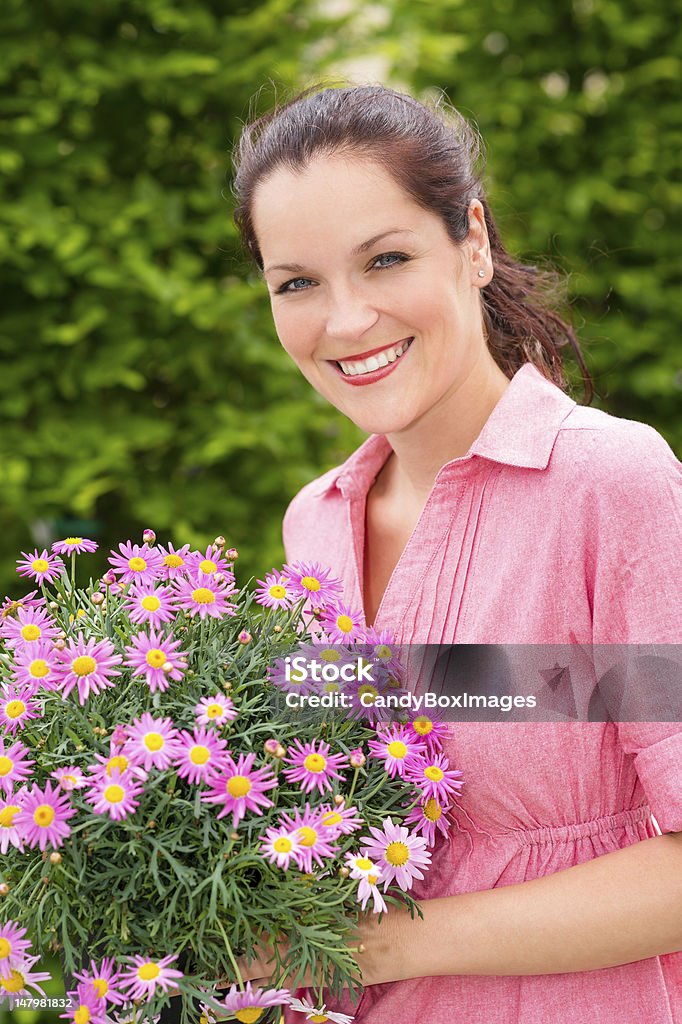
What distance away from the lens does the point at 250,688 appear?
131 centimetres

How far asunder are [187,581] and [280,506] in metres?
1.66

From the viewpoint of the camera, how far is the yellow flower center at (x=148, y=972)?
1.16 metres

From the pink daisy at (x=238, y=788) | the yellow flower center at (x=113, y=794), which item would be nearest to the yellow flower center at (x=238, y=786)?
the pink daisy at (x=238, y=788)

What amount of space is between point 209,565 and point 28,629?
23cm

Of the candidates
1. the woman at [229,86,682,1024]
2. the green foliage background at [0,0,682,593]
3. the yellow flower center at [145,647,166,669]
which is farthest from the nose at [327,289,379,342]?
the green foliage background at [0,0,682,593]

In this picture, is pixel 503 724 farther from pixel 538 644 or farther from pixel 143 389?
pixel 143 389

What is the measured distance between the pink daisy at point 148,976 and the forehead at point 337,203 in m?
0.90

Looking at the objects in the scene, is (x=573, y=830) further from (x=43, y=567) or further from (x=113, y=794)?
(x=43, y=567)

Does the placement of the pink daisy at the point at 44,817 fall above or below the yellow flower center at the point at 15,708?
below

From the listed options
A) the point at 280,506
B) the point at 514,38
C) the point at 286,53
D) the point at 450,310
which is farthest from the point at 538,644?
the point at 514,38

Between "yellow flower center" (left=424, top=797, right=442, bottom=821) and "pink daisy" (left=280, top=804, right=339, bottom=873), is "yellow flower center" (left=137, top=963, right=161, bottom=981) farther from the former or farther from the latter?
"yellow flower center" (left=424, top=797, right=442, bottom=821)

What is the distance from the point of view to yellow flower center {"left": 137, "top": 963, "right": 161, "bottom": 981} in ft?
3.81

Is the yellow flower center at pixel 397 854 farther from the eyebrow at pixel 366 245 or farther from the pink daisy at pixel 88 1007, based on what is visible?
the eyebrow at pixel 366 245

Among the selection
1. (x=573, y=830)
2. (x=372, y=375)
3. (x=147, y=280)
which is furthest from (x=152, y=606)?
(x=147, y=280)
